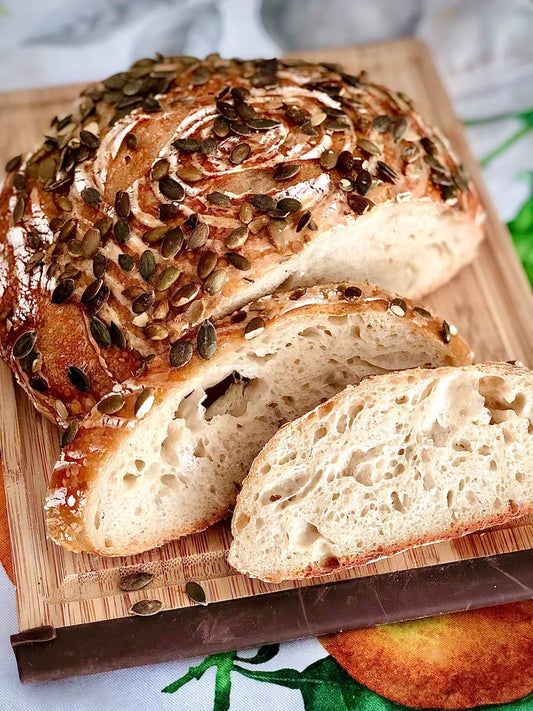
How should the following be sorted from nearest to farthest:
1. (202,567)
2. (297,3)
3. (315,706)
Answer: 1. (315,706)
2. (202,567)
3. (297,3)

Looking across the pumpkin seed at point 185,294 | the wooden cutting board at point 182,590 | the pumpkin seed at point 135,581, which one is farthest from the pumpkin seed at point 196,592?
the pumpkin seed at point 185,294

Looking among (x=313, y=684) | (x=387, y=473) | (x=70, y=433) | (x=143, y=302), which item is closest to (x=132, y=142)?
(x=143, y=302)

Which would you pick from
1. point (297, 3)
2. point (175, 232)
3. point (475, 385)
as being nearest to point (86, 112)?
point (175, 232)

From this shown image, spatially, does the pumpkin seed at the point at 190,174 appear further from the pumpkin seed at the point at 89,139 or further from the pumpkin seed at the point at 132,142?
the pumpkin seed at the point at 89,139

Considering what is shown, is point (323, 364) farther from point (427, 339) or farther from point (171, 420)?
point (171, 420)

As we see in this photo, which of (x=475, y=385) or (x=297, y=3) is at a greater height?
(x=297, y=3)

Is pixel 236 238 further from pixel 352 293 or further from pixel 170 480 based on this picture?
pixel 170 480
